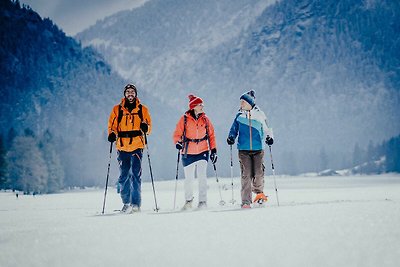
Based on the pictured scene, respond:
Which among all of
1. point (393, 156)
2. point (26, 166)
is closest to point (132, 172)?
point (26, 166)

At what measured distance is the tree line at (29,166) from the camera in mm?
55525

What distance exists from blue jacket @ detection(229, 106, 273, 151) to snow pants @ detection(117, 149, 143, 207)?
2144 millimetres

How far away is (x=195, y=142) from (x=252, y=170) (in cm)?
138

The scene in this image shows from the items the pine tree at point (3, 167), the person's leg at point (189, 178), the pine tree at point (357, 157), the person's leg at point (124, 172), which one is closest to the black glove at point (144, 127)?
the person's leg at point (124, 172)

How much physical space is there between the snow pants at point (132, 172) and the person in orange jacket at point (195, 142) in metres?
0.94

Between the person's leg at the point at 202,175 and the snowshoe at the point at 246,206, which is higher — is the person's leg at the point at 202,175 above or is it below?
above

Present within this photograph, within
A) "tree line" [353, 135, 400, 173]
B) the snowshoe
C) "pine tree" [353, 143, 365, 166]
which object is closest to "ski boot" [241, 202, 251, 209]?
the snowshoe

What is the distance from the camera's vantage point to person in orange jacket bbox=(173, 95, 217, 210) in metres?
9.98

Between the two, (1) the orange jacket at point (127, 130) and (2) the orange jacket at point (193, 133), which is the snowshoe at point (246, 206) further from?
(1) the orange jacket at point (127, 130)

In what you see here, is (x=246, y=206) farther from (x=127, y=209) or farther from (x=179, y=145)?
(x=127, y=209)

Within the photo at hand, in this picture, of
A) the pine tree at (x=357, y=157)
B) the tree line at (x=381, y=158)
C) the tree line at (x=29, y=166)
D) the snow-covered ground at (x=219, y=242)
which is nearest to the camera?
the snow-covered ground at (x=219, y=242)

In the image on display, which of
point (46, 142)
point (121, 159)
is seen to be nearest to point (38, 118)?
point (46, 142)

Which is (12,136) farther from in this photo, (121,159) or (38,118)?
(38,118)

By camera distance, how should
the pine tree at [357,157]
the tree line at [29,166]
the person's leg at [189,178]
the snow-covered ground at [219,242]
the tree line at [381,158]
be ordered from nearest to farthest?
the snow-covered ground at [219,242] < the person's leg at [189,178] < the tree line at [29,166] < the tree line at [381,158] < the pine tree at [357,157]
